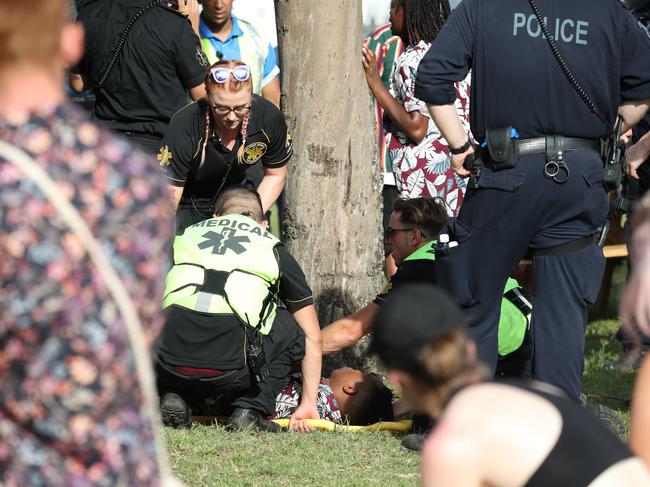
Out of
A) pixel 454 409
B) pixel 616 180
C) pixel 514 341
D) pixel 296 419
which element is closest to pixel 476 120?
pixel 616 180

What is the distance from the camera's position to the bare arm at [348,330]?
5.41m

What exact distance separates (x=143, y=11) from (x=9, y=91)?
168 inches

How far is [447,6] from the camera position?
6.35m

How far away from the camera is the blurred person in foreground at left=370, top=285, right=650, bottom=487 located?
2268mm

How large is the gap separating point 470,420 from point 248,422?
283cm

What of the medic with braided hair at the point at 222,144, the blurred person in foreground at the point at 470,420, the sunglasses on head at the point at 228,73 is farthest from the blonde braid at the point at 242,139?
the blurred person in foreground at the point at 470,420

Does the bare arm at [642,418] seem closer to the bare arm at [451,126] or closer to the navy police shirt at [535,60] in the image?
the navy police shirt at [535,60]

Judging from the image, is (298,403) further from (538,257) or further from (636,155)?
(636,155)

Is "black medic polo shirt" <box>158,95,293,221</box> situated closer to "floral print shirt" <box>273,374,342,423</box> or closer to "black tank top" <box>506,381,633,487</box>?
"floral print shirt" <box>273,374,342,423</box>

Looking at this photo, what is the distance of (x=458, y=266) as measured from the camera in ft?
15.0

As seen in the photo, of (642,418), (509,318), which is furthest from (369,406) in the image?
(642,418)

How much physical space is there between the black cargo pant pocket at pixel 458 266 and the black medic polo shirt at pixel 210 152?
57.6 inches

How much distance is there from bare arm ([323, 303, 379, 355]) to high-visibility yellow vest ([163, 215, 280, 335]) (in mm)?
497

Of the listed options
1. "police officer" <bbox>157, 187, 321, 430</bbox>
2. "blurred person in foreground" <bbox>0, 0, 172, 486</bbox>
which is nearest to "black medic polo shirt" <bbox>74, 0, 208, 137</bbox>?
"police officer" <bbox>157, 187, 321, 430</bbox>
